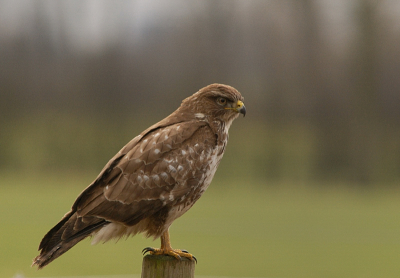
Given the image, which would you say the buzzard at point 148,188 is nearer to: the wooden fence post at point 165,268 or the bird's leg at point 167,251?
the bird's leg at point 167,251

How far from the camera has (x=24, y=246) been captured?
7914 mm

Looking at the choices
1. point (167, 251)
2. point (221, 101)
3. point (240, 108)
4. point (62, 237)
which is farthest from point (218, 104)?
point (62, 237)

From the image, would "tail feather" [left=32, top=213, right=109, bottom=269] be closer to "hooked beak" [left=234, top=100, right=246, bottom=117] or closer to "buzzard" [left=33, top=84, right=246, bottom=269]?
"buzzard" [left=33, top=84, right=246, bottom=269]

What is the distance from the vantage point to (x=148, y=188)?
2807mm

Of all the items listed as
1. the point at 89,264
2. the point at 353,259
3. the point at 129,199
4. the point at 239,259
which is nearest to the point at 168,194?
the point at 129,199

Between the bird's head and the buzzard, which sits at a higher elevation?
the bird's head

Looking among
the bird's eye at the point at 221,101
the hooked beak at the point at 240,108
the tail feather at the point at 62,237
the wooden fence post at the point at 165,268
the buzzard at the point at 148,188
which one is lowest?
the wooden fence post at the point at 165,268

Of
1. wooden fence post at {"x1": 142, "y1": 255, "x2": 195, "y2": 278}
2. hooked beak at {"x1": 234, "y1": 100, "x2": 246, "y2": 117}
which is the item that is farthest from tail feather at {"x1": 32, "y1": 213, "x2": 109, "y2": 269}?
hooked beak at {"x1": 234, "y1": 100, "x2": 246, "y2": 117}

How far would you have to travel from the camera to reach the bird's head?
10.3 feet

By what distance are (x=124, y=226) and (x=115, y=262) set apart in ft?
14.8

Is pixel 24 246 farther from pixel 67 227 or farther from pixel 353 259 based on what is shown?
pixel 67 227

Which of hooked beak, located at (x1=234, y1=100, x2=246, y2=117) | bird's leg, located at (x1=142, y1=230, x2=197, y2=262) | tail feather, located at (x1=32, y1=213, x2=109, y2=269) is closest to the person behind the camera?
tail feather, located at (x1=32, y1=213, x2=109, y2=269)

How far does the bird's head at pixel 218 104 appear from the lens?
313cm

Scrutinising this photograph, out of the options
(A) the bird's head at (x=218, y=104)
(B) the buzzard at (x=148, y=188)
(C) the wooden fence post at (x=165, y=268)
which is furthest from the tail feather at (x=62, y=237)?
(A) the bird's head at (x=218, y=104)
